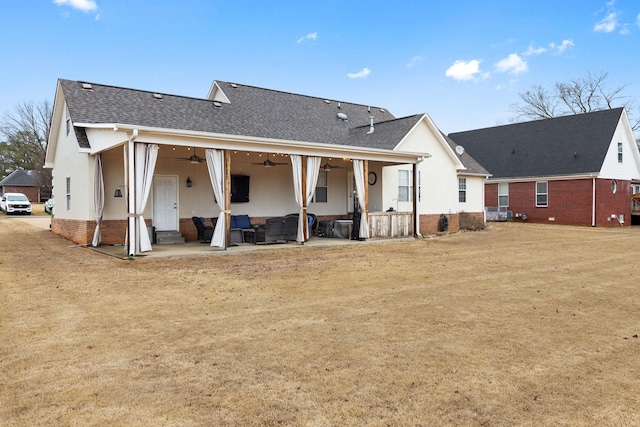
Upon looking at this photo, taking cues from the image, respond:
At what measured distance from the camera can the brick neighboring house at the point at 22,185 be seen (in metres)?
45.0

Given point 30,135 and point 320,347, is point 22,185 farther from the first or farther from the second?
point 320,347

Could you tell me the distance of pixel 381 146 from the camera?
55.7ft

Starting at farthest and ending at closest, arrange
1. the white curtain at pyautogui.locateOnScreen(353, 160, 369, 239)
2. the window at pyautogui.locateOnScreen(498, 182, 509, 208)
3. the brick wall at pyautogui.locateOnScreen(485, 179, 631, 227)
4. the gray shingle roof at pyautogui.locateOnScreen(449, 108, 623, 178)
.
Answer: the window at pyautogui.locateOnScreen(498, 182, 509, 208) < the gray shingle roof at pyautogui.locateOnScreen(449, 108, 623, 178) < the brick wall at pyautogui.locateOnScreen(485, 179, 631, 227) < the white curtain at pyautogui.locateOnScreen(353, 160, 369, 239)

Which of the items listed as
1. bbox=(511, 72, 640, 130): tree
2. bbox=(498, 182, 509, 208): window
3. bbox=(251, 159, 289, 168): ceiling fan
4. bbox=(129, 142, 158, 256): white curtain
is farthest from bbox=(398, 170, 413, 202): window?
bbox=(511, 72, 640, 130): tree

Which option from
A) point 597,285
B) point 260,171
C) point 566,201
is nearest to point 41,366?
point 597,285

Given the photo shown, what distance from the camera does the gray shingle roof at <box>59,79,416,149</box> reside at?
13.7 meters

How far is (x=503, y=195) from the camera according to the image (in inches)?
1032

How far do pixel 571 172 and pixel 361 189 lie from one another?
582 inches

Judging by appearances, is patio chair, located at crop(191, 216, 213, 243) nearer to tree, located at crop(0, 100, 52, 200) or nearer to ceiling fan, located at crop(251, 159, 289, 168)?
ceiling fan, located at crop(251, 159, 289, 168)

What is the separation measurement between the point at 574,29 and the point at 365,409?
90.0 ft

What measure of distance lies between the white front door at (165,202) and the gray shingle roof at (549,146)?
1983cm

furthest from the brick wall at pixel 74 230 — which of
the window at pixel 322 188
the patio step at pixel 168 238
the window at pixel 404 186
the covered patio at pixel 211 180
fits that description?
the window at pixel 404 186

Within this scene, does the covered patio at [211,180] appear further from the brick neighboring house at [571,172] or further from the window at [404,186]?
the brick neighboring house at [571,172]

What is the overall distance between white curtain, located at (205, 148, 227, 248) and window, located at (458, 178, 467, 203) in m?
12.6
